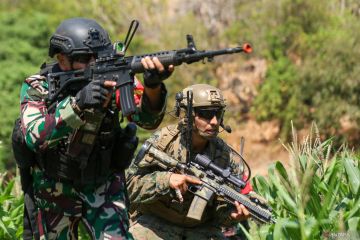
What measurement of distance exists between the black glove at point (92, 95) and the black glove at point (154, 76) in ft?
0.82

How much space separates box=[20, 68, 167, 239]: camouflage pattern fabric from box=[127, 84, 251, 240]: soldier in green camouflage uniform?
0.82m

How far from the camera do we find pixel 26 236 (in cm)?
594

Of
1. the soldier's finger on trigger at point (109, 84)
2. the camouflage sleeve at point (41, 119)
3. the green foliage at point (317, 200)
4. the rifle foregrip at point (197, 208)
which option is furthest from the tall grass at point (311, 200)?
the camouflage sleeve at point (41, 119)

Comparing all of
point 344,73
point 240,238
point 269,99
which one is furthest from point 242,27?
point 240,238

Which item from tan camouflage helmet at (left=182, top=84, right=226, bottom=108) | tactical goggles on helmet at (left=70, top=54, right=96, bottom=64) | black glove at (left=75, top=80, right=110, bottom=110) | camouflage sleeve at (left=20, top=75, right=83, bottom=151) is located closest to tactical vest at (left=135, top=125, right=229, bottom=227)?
tan camouflage helmet at (left=182, top=84, right=226, bottom=108)

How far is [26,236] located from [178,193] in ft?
3.49

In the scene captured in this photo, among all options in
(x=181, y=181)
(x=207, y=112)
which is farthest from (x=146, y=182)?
(x=207, y=112)

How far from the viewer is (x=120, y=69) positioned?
533 cm

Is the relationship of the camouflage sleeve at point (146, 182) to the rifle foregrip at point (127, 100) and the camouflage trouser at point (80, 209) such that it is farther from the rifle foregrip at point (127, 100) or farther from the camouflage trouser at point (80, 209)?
the rifle foregrip at point (127, 100)

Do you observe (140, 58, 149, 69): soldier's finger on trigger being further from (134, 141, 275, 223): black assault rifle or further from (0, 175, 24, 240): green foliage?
(0, 175, 24, 240): green foliage

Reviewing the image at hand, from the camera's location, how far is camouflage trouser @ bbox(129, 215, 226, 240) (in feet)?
21.8

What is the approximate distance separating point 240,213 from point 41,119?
168 centimetres

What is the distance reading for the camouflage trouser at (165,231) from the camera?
6.64 meters

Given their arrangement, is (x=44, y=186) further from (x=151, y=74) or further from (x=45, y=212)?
(x=151, y=74)
